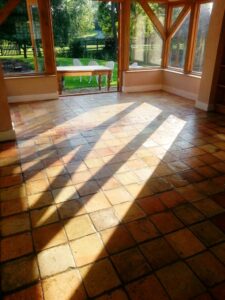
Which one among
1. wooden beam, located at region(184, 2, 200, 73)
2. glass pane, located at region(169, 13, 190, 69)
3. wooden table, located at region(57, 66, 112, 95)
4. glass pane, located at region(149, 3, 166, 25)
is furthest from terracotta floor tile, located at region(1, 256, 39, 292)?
glass pane, located at region(149, 3, 166, 25)

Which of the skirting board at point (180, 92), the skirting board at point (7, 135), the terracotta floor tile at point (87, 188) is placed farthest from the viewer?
the skirting board at point (180, 92)

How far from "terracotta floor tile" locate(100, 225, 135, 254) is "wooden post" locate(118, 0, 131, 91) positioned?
5.19m

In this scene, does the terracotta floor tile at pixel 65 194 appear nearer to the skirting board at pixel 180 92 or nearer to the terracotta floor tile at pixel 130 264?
the terracotta floor tile at pixel 130 264

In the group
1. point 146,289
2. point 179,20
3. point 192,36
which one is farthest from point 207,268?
point 179,20

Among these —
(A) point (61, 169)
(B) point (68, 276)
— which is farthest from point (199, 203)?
(A) point (61, 169)

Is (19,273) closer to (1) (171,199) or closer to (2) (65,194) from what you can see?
(2) (65,194)

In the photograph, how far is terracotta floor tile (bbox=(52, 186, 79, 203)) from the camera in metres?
2.30

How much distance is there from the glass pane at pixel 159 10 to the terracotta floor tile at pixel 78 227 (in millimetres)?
5816

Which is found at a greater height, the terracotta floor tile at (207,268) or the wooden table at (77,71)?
the wooden table at (77,71)

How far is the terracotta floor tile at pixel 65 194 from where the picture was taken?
2.30 meters

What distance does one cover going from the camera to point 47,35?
5324 mm

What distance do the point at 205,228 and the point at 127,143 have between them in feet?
5.74

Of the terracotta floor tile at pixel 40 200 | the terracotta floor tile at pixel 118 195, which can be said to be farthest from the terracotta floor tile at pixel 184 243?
the terracotta floor tile at pixel 40 200

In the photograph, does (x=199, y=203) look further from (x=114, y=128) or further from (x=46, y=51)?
(x=46, y=51)
